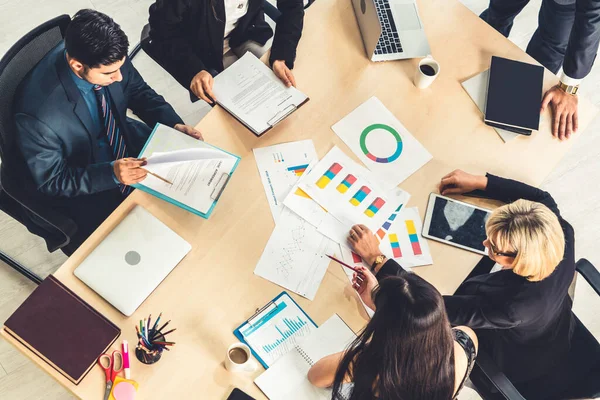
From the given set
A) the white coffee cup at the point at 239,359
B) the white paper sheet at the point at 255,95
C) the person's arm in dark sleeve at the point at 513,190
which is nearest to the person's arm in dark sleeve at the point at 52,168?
the white paper sheet at the point at 255,95

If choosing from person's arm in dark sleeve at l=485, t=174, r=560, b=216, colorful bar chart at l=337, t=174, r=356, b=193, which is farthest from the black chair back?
person's arm in dark sleeve at l=485, t=174, r=560, b=216

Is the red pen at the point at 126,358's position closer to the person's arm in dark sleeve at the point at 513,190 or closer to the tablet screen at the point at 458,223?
the tablet screen at the point at 458,223

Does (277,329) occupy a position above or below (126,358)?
below

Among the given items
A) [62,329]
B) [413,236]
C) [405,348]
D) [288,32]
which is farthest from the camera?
[288,32]

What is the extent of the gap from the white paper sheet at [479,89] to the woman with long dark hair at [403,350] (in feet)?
3.09

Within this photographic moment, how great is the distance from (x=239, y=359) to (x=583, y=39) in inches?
70.6

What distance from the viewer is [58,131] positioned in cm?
179

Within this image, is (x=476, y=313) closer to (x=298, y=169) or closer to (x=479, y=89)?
(x=298, y=169)

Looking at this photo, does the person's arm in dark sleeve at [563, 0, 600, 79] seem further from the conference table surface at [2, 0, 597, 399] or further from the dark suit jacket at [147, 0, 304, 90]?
the dark suit jacket at [147, 0, 304, 90]

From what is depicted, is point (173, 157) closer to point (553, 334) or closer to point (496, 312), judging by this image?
point (496, 312)

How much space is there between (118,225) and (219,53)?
89 centimetres

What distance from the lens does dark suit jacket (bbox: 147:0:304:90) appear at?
207 cm

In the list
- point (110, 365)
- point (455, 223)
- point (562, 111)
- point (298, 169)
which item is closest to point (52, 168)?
point (110, 365)

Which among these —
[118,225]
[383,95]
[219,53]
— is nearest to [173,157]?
[118,225]
